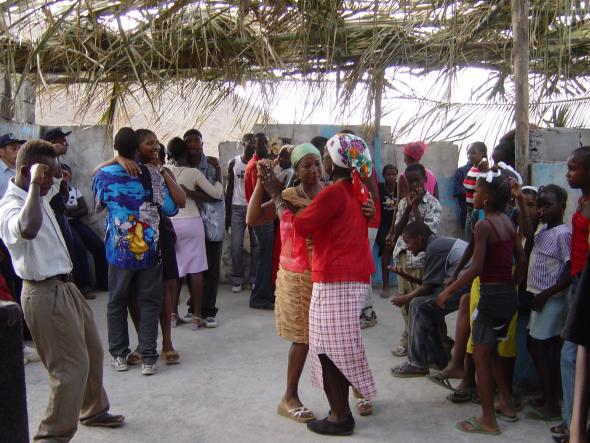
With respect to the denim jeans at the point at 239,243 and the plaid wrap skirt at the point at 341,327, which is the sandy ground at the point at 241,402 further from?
the denim jeans at the point at 239,243

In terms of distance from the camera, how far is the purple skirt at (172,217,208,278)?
640cm

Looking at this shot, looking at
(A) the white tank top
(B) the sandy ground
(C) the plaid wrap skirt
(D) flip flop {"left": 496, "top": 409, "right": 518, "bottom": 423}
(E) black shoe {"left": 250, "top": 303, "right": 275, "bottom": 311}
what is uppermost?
(A) the white tank top

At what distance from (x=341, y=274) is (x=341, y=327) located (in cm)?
30

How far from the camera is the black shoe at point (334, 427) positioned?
4.04 meters

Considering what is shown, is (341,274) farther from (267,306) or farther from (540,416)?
(267,306)

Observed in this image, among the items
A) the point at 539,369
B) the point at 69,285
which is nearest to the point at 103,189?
the point at 69,285

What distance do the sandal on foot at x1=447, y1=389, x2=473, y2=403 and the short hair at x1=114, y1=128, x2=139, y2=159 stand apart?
280 centimetres

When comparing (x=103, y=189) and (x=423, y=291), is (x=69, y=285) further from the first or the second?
(x=423, y=291)

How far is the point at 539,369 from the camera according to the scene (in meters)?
4.25

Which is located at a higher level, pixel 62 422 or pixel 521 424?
pixel 62 422

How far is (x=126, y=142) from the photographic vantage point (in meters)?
4.95

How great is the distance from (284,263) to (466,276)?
3.66ft

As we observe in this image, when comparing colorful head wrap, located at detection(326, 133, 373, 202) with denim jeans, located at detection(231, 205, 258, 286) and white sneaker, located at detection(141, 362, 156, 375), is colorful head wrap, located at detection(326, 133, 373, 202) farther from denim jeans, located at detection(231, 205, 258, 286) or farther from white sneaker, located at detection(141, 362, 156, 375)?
denim jeans, located at detection(231, 205, 258, 286)

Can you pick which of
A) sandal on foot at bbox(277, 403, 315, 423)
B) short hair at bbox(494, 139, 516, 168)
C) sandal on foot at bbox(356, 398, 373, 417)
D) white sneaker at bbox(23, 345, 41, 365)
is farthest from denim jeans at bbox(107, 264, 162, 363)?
short hair at bbox(494, 139, 516, 168)
